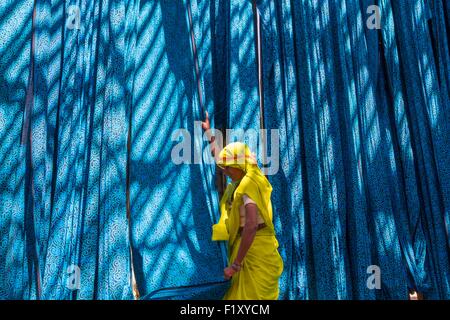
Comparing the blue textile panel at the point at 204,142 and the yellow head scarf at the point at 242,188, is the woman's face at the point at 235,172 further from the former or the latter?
the blue textile panel at the point at 204,142

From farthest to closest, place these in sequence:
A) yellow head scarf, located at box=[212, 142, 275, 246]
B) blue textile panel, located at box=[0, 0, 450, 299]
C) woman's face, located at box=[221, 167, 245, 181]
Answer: blue textile panel, located at box=[0, 0, 450, 299] < woman's face, located at box=[221, 167, 245, 181] < yellow head scarf, located at box=[212, 142, 275, 246]

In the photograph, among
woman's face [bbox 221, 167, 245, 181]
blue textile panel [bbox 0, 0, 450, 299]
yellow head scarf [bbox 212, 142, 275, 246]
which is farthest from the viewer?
Answer: blue textile panel [bbox 0, 0, 450, 299]

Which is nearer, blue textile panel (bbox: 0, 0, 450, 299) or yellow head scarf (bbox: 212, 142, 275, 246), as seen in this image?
yellow head scarf (bbox: 212, 142, 275, 246)

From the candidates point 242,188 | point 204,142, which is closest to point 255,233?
point 242,188

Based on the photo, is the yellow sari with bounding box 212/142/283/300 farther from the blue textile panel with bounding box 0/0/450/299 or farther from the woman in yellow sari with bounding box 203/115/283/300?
the blue textile panel with bounding box 0/0/450/299

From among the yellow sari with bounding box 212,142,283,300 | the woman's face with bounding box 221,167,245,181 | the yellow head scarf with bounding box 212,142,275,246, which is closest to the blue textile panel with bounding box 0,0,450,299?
the yellow sari with bounding box 212,142,283,300

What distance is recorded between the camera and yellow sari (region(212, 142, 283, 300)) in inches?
144

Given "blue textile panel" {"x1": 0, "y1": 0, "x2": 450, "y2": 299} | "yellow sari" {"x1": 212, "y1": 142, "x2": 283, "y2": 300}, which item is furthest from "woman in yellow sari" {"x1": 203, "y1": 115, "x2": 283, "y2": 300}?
"blue textile panel" {"x1": 0, "y1": 0, "x2": 450, "y2": 299}

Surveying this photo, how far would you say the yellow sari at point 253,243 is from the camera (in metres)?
3.66

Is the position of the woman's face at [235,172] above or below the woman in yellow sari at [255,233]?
above

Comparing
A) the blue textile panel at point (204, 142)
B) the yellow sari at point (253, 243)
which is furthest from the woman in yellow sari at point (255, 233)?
the blue textile panel at point (204, 142)

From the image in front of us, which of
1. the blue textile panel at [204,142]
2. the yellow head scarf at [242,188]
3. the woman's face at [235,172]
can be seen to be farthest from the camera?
the blue textile panel at [204,142]

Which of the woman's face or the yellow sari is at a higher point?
the woman's face

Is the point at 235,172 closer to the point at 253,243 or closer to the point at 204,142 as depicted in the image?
the point at 253,243
